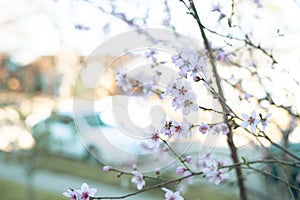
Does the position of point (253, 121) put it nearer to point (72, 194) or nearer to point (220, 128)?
point (220, 128)

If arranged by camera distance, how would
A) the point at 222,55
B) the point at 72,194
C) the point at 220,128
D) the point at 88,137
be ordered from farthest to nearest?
the point at 88,137 < the point at 222,55 < the point at 220,128 < the point at 72,194

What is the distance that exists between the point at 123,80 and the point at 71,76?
3.37m

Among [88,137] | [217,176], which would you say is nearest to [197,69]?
[217,176]

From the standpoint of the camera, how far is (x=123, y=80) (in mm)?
1082

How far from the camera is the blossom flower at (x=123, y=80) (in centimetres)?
106

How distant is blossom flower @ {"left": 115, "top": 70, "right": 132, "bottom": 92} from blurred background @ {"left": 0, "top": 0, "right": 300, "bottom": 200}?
21 cm

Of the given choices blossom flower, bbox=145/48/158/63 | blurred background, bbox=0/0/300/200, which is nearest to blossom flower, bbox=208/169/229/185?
blurred background, bbox=0/0/300/200

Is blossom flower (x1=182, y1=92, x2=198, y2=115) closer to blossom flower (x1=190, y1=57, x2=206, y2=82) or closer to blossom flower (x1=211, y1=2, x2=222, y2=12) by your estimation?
blossom flower (x1=190, y1=57, x2=206, y2=82)

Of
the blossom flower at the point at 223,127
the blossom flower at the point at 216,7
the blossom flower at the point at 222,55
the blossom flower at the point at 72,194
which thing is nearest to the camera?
the blossom flower at the point at 72,194

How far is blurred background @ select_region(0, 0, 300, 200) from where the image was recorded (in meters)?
1.23

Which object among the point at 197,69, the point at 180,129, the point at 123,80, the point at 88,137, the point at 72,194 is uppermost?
the point at 88,137

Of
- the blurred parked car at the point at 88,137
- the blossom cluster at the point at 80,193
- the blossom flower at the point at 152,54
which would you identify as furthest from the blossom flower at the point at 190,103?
the blurred parked car at the point at 88,137

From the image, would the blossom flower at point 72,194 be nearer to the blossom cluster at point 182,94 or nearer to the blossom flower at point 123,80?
the blossom cluster at point 182,94

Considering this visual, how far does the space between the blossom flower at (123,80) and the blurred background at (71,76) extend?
21 centimetres
